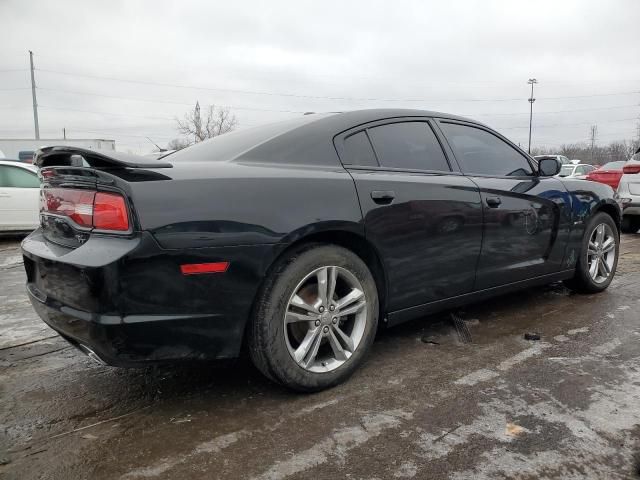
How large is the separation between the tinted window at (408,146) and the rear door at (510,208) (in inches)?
7.1

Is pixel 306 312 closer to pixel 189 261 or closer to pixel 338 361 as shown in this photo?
pixel 338 361

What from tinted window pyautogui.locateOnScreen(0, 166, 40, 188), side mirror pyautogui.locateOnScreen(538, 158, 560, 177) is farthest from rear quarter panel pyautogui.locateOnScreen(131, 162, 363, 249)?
tinted window pyautogui.locateOnScreen(0, 166, 40, 188)

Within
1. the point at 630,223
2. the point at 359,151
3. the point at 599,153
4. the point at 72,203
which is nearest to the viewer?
the point at 72,203

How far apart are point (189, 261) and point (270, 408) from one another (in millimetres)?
859

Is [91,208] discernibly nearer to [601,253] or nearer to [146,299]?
[146,299]

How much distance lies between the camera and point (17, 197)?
845 cm

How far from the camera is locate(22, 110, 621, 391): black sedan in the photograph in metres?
2.01

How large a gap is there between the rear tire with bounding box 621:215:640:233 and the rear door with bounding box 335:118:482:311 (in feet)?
20.6

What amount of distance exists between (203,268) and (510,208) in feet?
7.43

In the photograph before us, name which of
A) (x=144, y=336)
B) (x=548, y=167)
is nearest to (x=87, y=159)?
(x=144, y=336)

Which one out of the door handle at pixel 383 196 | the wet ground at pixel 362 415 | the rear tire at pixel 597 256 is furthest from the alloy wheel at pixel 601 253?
the door handle at pixel 383 196

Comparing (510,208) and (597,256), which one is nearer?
(510,208)

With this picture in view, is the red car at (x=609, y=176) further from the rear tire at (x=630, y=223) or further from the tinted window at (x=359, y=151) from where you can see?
the tinted window at (x=359, y=151)

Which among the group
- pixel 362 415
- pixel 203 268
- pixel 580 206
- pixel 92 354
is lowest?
pixel 362 415
